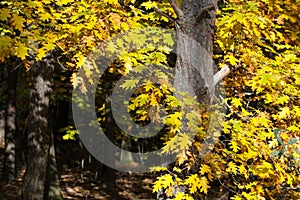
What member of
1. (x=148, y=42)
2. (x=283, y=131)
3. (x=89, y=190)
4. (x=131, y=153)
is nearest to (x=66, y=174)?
(x=89, y=190)

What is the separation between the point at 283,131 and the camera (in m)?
5.22

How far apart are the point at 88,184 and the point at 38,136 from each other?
5938mm

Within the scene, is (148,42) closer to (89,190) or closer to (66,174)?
(89,190)

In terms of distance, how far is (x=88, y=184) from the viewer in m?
14.5

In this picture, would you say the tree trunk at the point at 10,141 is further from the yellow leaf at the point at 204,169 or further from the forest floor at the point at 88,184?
the yellow leaf at the point at 204,169

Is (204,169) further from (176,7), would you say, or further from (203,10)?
(176,7)

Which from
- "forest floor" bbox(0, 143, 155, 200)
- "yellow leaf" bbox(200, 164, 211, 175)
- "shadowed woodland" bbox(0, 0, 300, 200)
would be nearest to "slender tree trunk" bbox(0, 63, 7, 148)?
"forest floor" bbox(0, 143, 155, 200)

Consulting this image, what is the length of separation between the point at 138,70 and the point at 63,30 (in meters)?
1.44

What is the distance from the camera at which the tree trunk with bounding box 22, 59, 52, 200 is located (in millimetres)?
8891

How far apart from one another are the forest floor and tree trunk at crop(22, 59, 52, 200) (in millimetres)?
2961

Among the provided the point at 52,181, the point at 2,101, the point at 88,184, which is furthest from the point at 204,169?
the point at 2,101

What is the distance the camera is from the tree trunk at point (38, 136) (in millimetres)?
8891

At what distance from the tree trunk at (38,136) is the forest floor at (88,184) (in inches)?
117

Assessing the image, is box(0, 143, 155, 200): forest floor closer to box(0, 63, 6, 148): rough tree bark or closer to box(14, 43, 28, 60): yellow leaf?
box(0, 63, 6, 148): rough tree bark
